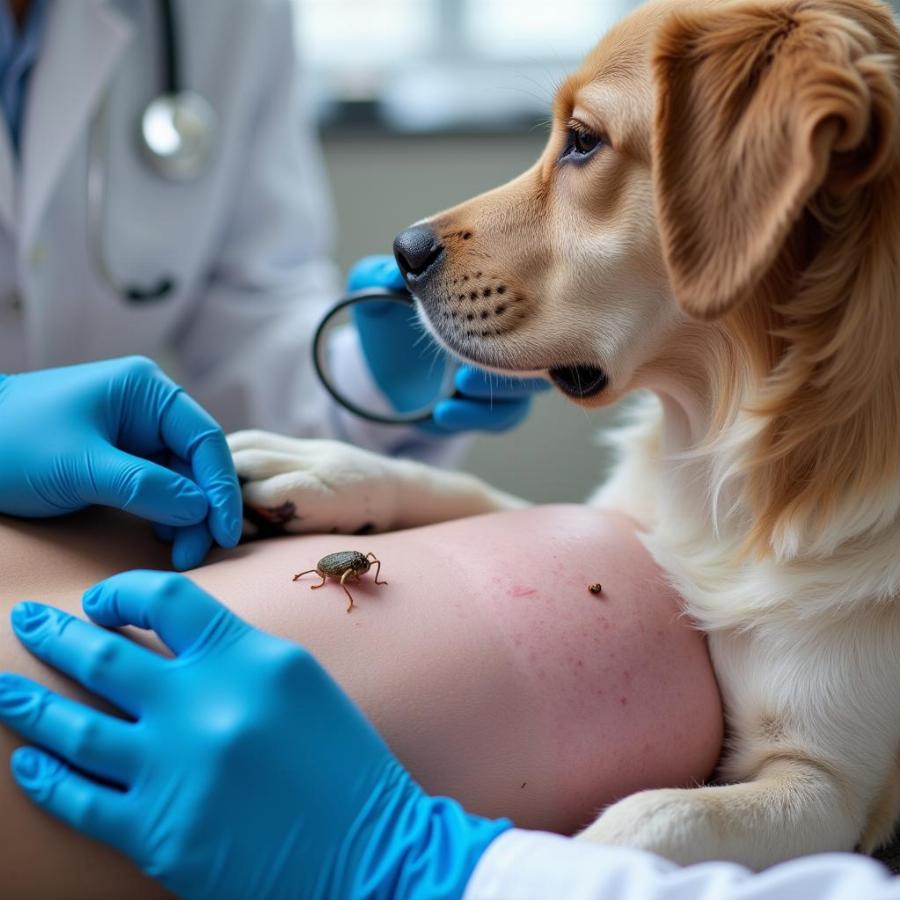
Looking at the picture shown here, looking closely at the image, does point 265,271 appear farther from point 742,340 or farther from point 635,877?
point 635,877

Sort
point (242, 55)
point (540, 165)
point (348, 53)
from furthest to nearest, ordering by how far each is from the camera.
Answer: point (348, 53)
point (242, 55)
point (540, 165)

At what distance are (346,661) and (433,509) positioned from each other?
0.29 meters

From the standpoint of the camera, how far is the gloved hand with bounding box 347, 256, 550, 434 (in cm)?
92

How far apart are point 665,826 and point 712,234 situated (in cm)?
35

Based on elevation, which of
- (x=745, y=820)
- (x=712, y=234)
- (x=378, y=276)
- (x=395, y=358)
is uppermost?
(x=712, y=234)

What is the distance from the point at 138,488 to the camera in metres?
0.66

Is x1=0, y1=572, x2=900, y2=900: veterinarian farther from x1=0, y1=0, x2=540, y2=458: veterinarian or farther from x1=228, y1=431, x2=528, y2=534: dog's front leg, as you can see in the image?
x1=0, y1=0, x2=540, y2=458: veterinarian

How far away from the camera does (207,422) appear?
0.74 meters

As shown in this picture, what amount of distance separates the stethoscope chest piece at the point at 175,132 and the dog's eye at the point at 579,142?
2.26 feet

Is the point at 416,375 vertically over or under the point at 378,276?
under

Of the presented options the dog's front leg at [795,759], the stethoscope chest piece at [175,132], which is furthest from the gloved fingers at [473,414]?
the stethoscope chest piece at [175,132]

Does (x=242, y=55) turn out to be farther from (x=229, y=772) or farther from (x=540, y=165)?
(x=229, y=772)

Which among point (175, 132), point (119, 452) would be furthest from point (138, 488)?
point (175, 132)

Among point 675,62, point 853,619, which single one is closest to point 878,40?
point 675,62
